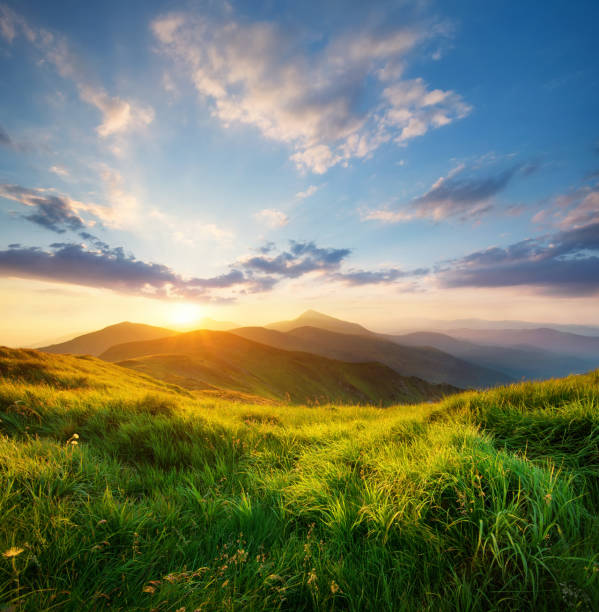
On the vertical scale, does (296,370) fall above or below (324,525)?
below

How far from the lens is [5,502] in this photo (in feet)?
9.11

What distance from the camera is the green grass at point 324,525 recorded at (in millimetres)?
2084

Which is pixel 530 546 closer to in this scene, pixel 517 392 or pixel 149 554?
pixel 149 554

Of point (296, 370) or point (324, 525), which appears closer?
point (324, 525)

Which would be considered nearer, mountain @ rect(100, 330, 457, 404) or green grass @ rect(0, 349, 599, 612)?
green grass @ rect(0, 349, 599, 612)

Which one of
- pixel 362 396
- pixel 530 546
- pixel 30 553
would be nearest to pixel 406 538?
pixel 530 546

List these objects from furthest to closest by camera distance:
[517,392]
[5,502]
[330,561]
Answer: [517,392]
[5,502]
[330,561]

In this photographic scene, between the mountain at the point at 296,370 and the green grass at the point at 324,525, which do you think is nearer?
the green grass at the point at 324,525

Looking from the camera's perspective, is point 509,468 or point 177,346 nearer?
point 509,468

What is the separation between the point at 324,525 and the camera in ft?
9.80

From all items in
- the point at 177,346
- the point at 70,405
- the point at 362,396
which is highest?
the point at 70,405

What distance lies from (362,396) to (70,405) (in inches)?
4457

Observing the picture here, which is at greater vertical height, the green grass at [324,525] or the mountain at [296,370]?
the green grass at [324,525]

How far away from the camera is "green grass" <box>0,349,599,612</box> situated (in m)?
2.08
